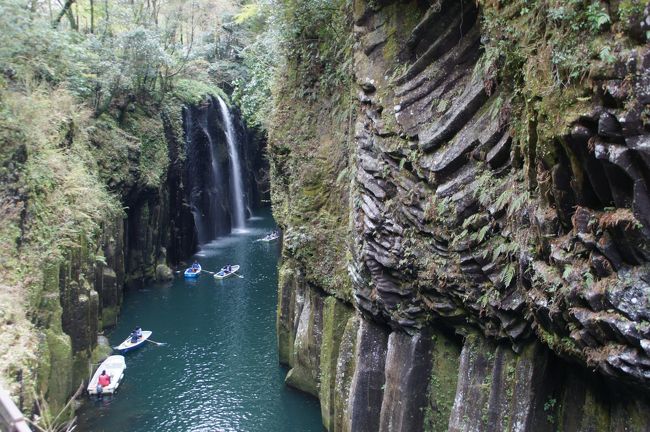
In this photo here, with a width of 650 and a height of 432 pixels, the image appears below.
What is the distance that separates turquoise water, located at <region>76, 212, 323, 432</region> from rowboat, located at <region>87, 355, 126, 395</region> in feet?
1.13

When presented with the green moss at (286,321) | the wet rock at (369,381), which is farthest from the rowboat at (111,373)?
the wet rock at (369,381)

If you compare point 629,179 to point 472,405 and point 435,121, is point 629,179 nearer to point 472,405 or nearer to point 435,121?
point 435,121

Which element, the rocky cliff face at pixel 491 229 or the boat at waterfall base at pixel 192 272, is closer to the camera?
the rocky cliff face at pixel 491 229

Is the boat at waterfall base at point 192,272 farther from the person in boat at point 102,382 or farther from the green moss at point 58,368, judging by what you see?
the green moss at point 58,368

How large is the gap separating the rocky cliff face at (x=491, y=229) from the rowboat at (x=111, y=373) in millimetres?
7347

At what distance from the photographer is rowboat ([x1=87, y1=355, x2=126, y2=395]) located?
20.2 metres

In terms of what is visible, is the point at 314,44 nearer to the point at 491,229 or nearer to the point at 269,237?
the point at 491,229

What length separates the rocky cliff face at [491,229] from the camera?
7836 mm

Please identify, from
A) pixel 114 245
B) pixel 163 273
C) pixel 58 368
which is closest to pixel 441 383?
pixel 58 368

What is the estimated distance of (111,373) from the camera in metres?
21.1

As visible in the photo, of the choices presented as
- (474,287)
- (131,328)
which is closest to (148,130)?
(131,328)

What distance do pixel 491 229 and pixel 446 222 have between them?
1142mm

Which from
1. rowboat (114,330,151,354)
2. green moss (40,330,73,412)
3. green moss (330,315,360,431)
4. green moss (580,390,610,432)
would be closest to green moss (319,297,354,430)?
green moss (330,315,360,431)

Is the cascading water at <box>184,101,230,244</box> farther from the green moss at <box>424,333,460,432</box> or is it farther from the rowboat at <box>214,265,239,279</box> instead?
the green moss at <box>424,333,460,432</box>
